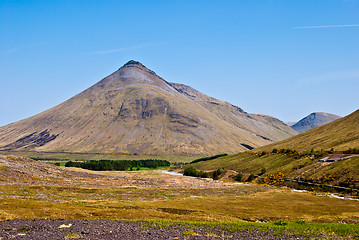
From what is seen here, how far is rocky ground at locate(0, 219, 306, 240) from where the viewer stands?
26.4 m

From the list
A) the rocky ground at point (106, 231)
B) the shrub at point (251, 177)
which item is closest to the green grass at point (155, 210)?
the rocky ground at point (106, 231)

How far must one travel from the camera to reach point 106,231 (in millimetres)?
28297

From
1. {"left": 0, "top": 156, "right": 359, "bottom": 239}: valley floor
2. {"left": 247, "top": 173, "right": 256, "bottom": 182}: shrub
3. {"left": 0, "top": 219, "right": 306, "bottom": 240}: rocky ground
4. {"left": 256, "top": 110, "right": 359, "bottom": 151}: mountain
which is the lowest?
{"left": 247, "top": 173, "right": 256, "bottom": 182}: shrub

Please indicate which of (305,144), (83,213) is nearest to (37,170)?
(83,213)

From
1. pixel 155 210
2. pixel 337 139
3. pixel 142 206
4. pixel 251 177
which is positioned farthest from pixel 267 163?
pixel 155 210

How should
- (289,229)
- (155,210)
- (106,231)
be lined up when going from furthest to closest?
(155,210) → (289,229) → (106,231)

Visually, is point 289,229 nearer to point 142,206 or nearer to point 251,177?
point 142,206

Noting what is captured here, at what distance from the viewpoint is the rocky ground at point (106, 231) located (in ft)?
86.5

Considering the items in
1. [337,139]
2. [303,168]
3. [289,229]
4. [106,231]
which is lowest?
[303,168]

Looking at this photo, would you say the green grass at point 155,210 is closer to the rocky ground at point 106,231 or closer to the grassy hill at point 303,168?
the rocky ground at point 106,231

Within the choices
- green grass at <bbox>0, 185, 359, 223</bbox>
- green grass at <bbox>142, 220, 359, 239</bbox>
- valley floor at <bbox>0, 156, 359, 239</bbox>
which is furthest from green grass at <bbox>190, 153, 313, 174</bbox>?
green grass at <bbox>142, 220, 359, 239</bbox>

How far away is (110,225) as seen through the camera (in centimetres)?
3097

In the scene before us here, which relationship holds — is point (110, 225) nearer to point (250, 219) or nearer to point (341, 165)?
point (250, 219)

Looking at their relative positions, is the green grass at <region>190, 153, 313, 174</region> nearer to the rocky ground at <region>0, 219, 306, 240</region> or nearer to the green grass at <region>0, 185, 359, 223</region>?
the green grass at <region>0, 185, 359, 223</region>
